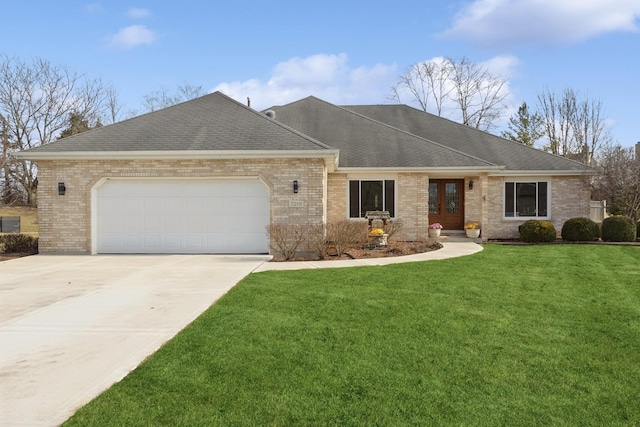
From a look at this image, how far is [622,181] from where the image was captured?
1866 cm

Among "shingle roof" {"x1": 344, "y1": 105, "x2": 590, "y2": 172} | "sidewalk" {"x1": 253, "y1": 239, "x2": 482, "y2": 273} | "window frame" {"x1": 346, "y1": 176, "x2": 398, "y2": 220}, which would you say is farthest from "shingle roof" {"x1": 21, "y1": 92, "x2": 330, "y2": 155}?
"shingle roof" {"x1": 344, "y1": 105, "x2": 590, "y2": 172}

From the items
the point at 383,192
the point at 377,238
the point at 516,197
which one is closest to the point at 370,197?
the point at 383,192

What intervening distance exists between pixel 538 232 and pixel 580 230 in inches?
67.2

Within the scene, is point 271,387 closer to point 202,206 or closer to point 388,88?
point 202,206

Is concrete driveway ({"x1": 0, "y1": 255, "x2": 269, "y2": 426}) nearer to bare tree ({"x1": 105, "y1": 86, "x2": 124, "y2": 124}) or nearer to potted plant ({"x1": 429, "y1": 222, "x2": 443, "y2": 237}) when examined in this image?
potted plant ({"x1": 429, "y1": 222, "x2": 443, "y2": 237})

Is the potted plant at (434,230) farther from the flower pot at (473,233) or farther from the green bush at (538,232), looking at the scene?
the green bush at (538,232)

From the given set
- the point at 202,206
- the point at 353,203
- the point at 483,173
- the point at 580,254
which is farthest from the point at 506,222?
the point at 202,206

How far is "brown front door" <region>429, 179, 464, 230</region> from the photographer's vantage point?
1911 cm

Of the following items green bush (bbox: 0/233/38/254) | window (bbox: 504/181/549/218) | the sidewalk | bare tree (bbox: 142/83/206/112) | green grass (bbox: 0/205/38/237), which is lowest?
the sidewalk

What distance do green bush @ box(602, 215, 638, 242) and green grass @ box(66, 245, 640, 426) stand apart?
10879 millimetres

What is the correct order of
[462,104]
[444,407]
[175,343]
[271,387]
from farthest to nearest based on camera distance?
[462,104], [175,343], [271,387], [444,407]

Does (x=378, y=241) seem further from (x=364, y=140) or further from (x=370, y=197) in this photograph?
(x=364, y=140)

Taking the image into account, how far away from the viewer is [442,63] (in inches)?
1625

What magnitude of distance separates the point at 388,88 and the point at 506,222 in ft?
85.5
